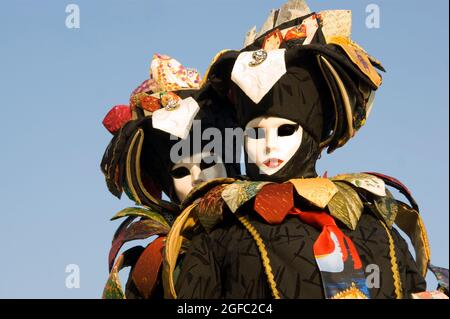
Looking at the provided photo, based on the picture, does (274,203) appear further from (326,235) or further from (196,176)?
(196,176)

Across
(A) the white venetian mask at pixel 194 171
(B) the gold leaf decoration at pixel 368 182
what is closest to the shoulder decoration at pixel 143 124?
(A) the white venetian mask at pixel 194 171

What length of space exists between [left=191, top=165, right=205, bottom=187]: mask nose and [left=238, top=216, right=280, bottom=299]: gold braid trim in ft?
3.94

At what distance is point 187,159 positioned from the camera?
31.7 ft

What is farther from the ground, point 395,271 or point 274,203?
point 274,203

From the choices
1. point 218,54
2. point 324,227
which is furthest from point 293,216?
point 218,54

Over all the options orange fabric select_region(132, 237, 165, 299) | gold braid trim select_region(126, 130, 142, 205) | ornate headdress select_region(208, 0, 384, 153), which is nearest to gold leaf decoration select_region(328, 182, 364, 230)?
ornate headdress select_region(208, 0, 384, 153)

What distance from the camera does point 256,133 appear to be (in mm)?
8750

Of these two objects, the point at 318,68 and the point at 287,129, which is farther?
the point at 318,68

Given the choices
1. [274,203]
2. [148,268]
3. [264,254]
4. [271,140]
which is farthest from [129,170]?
[264,254]

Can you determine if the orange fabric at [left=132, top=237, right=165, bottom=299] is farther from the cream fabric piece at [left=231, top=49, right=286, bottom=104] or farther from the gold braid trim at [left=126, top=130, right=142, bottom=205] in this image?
the cream fabric piece at [left=231, top=49, right=286, bottom=104]

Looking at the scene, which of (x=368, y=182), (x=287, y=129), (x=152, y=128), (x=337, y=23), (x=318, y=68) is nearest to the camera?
(x=368, y=182)

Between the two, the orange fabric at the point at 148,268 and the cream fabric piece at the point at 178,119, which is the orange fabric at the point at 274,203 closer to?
the orange fabric at the point at 148,268

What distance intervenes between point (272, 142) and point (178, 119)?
116 centimetres
